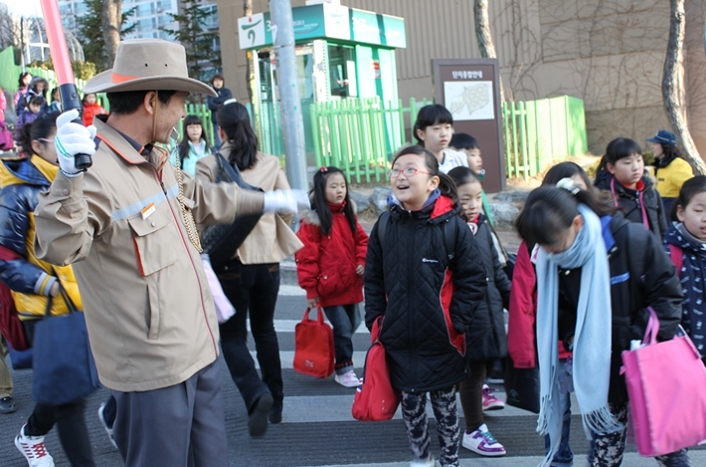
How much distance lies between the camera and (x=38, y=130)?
3.93m

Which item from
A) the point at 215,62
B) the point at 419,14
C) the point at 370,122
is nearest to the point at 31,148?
the point at 370,122

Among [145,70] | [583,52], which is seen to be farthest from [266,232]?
[583,52]

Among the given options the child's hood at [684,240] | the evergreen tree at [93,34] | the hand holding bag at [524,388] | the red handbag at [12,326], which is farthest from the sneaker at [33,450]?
the evergreen tree at [93,34]

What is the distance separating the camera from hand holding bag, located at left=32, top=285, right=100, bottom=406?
356cm

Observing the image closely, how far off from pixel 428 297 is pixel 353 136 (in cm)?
1074

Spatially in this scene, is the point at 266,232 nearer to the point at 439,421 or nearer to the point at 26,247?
the point at 26,247

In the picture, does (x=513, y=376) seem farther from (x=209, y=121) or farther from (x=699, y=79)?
(x=699, y=79)

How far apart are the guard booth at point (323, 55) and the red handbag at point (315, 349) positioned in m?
9.75

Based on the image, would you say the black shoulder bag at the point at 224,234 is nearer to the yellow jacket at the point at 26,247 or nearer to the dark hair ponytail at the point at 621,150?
the yellow jacket at the point at 26,247

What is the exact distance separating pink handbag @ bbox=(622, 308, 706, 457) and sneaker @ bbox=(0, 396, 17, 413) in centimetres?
409

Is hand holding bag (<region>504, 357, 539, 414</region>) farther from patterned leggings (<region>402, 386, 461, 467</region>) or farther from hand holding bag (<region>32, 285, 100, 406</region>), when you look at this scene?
hand holding bag (<region>32, 285, 100, 406</region>)

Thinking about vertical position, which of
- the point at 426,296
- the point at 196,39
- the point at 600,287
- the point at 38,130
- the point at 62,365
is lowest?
the point at 62,365

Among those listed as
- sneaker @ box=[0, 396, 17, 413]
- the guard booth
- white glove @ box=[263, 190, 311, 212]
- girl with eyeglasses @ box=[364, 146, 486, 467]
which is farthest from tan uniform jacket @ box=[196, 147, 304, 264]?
the guard booth

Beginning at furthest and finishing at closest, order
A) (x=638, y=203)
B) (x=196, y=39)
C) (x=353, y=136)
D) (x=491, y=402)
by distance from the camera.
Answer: (x=196, y=39) → (x=353, y=136) → (x=638, y=203) → (x=491, y=402)
